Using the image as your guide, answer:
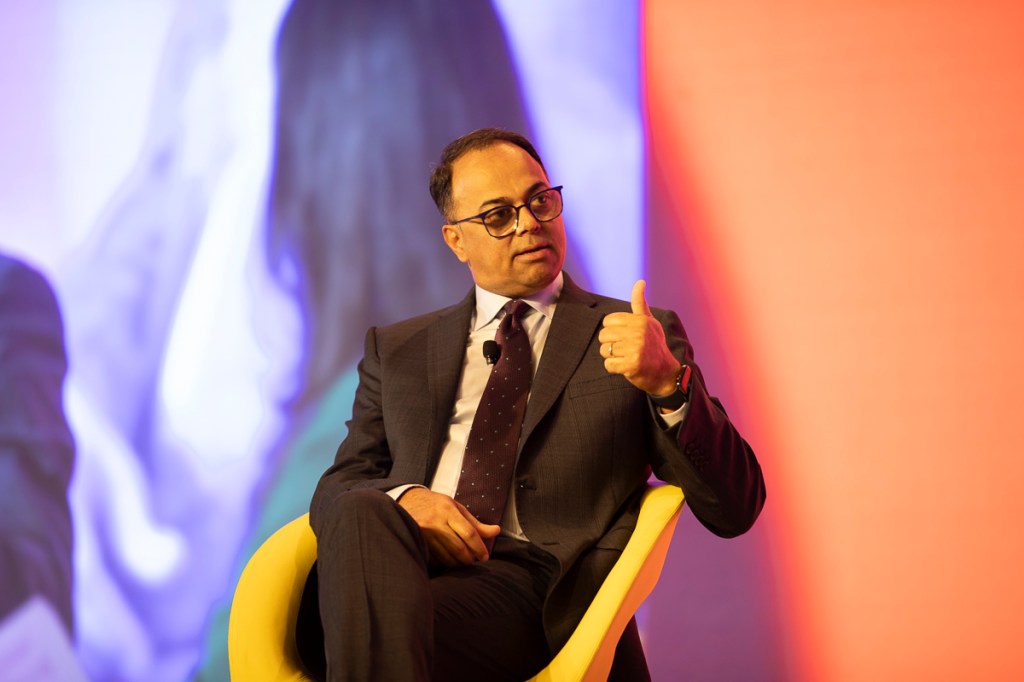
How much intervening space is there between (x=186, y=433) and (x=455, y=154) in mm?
1455

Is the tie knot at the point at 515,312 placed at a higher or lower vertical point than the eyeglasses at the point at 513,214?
lower

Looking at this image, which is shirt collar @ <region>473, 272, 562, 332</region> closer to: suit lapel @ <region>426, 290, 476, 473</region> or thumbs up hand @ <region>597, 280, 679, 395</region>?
suit lapel @ <region>426, 290, 476, 473</region>

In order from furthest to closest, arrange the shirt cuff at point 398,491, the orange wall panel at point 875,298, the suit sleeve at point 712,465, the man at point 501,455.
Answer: the orange wall panel at point 875,298 → the shirt cuff at point 398,491 → the suit sleeve at point 712,465 → the man at point 501,455

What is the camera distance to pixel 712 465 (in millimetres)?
1814

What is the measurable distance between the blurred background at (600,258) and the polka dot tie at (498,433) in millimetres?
1067

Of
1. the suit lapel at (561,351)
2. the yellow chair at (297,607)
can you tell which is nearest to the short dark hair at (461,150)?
the suit lapel at (561,351)

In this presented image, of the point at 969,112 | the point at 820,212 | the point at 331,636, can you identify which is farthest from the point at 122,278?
the point at 969,112

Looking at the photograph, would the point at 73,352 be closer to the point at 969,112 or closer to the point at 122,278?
the point at 122,278

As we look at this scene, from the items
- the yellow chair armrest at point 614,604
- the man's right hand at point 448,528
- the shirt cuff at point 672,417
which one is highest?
the shirt cuff at point 672,417

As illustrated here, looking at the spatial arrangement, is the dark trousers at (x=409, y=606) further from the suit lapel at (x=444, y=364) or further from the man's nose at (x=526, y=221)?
the man's nose at (x=526, y=221)

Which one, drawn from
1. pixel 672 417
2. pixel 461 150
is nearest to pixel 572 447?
pixel 672 417

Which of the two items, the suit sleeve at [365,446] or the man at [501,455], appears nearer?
the man at [501,455]

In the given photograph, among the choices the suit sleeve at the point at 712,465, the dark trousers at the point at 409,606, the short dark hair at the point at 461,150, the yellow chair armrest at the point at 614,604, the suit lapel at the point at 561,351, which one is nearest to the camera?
the dark trousers at the point at 409,606

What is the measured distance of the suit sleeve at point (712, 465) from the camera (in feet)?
5.86
